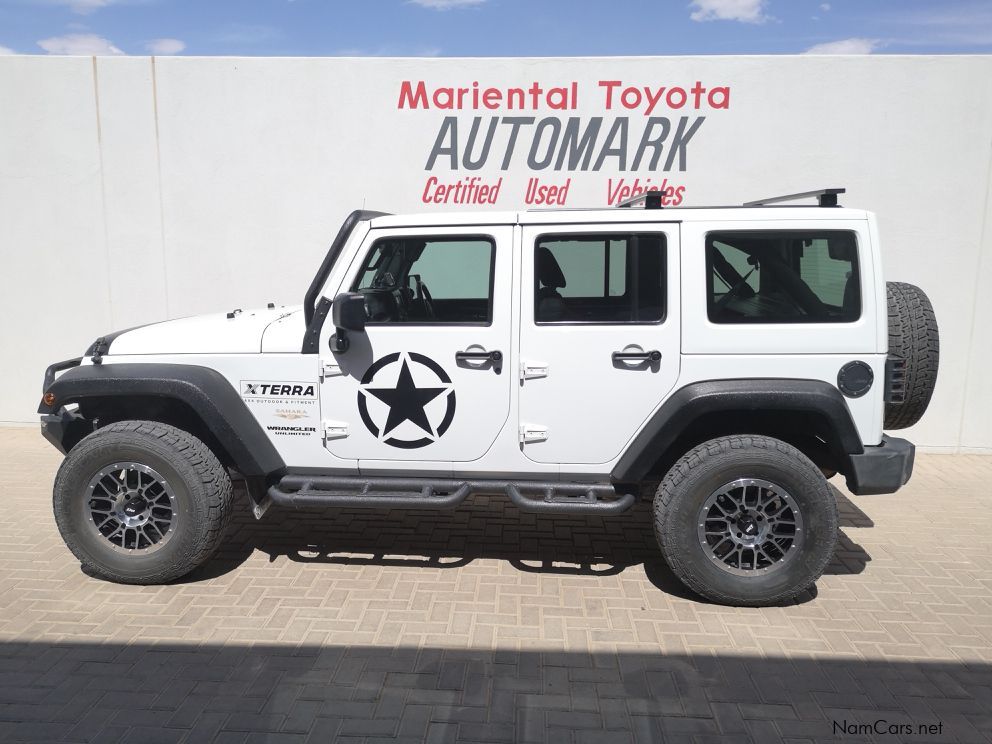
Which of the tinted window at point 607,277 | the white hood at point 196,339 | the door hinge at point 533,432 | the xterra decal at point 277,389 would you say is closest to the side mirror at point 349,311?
the xterra decal at point 277,389

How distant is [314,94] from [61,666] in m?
5.12

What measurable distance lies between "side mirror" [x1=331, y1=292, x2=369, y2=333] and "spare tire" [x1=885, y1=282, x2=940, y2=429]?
268 cm

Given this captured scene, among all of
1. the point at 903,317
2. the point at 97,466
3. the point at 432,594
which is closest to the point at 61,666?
the point at 97,466

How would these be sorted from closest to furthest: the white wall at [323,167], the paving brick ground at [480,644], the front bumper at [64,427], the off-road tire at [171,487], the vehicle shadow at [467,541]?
the paving brick ground at [480,644]
the off-road tire at [171,487]
the front bumper at [64,427]
the vehicle shadow at [467,541]
the white wall at [323,167]

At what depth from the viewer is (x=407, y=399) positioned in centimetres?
385

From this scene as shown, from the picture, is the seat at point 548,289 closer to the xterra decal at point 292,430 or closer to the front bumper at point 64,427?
the xterra decal at point 292,430

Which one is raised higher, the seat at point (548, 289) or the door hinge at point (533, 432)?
the seat at point (548, 289)

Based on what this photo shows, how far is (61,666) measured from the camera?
3246mm

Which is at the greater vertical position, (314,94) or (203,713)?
(314,94)

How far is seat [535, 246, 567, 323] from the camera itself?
12.5 ft

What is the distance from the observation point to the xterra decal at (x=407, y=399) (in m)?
3.82

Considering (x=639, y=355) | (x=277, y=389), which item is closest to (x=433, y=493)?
(x=277, y=389)

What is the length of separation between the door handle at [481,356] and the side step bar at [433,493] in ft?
2.21

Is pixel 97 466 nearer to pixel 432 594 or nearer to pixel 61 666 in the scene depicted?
pixel 61 666
